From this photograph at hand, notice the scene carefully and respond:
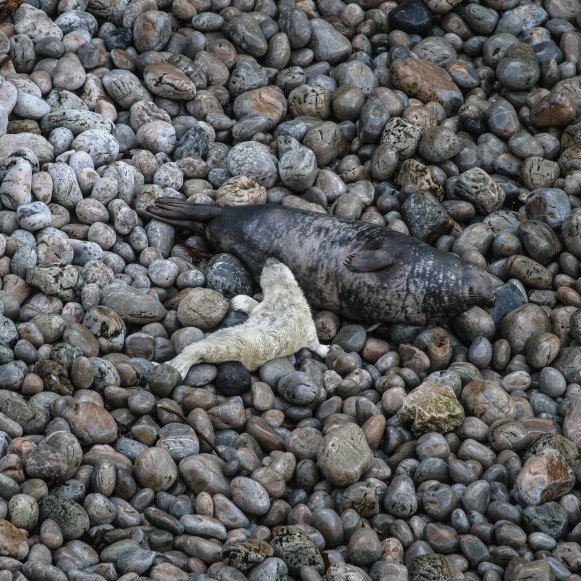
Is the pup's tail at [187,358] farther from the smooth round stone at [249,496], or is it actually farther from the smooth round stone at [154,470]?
the smooth round stone at [249,496]

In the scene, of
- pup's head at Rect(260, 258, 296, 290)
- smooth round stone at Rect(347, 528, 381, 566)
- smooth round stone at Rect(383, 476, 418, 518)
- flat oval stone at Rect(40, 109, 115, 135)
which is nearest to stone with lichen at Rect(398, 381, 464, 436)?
smooth round stone at Rect(383, 476, 418, 518)

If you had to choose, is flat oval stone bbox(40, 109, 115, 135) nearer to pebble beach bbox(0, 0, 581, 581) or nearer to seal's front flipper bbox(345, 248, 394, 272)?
pebble beach bbox(0, 0, 581, 581)

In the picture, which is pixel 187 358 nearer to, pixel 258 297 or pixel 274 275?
pixel 258 297

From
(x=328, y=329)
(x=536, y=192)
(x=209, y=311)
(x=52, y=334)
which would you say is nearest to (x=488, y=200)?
(x=536, y=192)

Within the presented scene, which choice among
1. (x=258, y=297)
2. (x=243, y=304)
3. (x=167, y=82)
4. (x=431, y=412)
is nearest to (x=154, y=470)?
(x=431, y=412)

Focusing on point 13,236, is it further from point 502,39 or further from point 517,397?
point 502,39

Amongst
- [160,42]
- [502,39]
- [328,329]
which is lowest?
[328,329]
